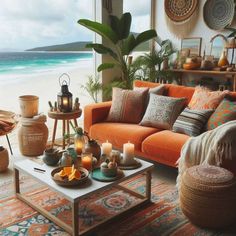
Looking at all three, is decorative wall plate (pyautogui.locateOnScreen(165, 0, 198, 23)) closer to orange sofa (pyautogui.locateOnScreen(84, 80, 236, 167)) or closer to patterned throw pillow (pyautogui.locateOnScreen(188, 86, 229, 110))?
orange sofa (pyautogui.locateOnScreen(84, 80, 236, 167))

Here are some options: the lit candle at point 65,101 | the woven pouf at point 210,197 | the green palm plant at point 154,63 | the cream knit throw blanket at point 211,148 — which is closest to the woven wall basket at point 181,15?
the green palm plant at point 154,63

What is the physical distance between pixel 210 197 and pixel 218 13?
374cm

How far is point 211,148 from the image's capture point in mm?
2383

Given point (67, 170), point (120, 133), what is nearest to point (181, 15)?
point (120, 133)

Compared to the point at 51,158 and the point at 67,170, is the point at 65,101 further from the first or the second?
the point at 67,170

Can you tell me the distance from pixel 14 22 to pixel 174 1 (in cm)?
574

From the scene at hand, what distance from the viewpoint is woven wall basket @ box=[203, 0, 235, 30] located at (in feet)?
15.7

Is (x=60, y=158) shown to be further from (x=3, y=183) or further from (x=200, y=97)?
(x=200, y=97)

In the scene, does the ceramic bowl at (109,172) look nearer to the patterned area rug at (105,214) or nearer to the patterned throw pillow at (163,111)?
the patterned area rug at (105,214)

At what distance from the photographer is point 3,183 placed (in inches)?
114

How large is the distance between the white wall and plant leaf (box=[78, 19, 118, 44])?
1397mm

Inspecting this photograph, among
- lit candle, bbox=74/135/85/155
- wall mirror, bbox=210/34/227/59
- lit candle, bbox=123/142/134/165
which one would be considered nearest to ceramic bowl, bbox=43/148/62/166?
lit candle, bbox=74/135/85/155

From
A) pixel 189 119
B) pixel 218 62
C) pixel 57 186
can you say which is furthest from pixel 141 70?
pixel 57 186

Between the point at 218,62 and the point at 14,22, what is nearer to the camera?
the point at 218,62
